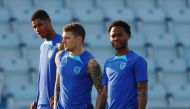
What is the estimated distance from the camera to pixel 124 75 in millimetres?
5176

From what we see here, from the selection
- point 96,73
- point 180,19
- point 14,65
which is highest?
point 96,73

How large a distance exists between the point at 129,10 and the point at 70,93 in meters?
7.23

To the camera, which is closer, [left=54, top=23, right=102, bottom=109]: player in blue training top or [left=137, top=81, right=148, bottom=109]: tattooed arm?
[left=137, top=81, right=148, bottom=109]: tattooed arm

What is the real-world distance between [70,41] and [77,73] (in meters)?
0.28

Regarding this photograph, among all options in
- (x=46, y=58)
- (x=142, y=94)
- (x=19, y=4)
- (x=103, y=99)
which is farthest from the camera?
(x=19, y=4)

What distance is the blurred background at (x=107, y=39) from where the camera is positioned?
11117 mm

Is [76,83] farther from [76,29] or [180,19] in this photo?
[180,19]

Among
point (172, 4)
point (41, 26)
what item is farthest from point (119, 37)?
point (172, 4)

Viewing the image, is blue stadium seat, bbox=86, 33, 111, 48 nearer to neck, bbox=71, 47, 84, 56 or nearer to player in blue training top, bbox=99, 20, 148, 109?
neck, bbox=71, 47, 84, 56

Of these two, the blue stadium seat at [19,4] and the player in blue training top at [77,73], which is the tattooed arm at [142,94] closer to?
the player in blue training top at [77,73]

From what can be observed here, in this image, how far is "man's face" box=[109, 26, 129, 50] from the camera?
519cm

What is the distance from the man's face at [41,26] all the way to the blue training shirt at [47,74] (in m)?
0.16

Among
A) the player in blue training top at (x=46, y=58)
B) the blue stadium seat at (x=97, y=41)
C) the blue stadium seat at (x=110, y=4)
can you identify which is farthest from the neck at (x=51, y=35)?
the blue stadium seat at (x=110, y=4)

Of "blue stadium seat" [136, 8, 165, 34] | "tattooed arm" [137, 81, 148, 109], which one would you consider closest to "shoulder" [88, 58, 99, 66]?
"tattooed arm" [137, 81, 148, 109]
